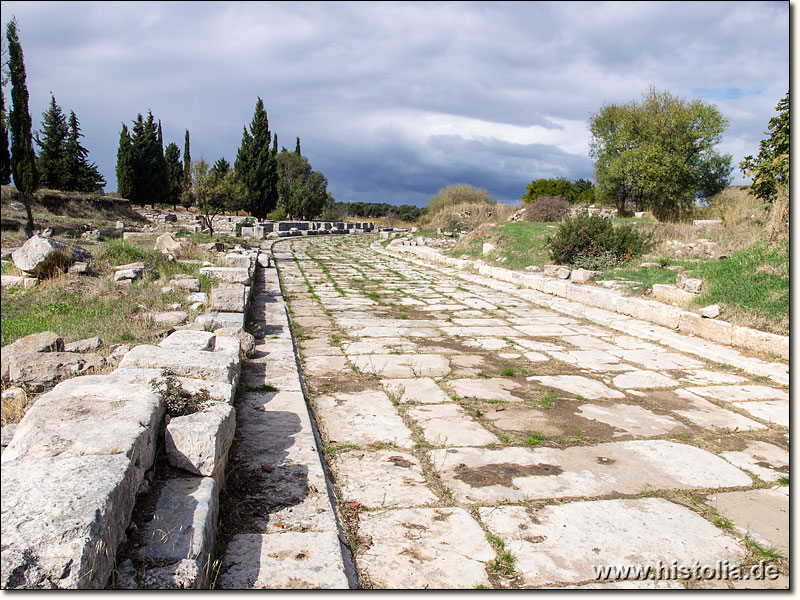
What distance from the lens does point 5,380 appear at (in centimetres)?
368

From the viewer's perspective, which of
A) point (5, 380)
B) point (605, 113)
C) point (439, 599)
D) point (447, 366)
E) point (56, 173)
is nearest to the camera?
point (439, 599)

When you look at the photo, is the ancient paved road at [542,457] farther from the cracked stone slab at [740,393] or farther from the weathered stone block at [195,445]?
the weathered stone block at [195,445]

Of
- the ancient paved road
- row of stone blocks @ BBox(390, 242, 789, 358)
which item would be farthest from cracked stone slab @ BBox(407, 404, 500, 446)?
row of stone blocks @ BBox(390, 242, 789, 358)

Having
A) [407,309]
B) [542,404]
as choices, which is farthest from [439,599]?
[407,309]

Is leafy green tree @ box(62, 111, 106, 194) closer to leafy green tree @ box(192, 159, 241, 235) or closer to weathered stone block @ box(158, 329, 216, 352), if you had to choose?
leafy green tree @ box(192, 159, 241, 235)

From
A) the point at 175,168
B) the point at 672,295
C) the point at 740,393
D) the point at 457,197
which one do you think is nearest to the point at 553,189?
the point at 457,197

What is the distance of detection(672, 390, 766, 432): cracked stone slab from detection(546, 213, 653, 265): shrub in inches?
258

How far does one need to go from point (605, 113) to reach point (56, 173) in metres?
32.2

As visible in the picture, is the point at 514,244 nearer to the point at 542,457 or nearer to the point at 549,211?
the point at 549,211

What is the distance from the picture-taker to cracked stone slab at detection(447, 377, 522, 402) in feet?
14.0

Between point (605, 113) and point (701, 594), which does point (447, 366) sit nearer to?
point (701, 594)

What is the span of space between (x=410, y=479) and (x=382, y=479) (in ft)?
0.46

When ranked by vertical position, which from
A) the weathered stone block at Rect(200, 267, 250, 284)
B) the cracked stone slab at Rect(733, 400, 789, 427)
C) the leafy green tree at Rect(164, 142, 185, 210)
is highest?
the leafy green tree at Rect(164, 142, 185, 210)

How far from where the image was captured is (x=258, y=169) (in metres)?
38.1
